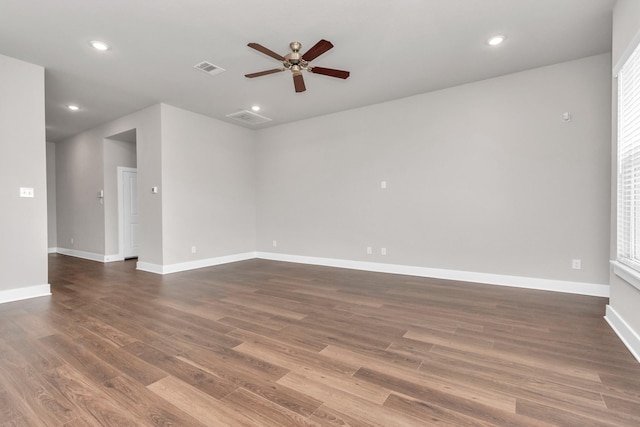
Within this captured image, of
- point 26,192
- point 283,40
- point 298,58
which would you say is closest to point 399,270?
point 298,58

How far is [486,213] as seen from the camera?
4.14m

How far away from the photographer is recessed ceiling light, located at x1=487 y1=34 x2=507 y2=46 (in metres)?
3.05

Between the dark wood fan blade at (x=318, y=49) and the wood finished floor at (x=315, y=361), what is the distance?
2.41 metres

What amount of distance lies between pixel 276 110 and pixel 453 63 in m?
2.91

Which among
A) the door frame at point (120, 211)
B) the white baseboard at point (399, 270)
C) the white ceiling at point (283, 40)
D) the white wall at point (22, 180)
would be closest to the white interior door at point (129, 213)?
the door frame at point (120, 211)

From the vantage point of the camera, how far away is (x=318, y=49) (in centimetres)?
263

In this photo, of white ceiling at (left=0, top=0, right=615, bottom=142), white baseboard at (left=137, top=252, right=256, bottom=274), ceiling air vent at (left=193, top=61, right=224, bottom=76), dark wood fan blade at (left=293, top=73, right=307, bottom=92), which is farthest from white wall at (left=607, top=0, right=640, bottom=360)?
white baseboard at (left=137, top=252, right=256, bottom=274)

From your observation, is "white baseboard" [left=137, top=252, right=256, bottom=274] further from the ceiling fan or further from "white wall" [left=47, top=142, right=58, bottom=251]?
"white wall" [left=47, top=142, right=58, bottom=251]

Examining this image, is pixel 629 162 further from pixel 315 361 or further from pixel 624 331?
pixel 315 361

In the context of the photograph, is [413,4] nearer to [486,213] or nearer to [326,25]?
[326,25]

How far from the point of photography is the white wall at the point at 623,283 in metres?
2.15

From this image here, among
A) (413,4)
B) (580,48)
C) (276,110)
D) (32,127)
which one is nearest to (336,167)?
(276,110)

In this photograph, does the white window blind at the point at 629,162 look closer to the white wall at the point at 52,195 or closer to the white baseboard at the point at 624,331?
the white baseboard at the point at 624,331

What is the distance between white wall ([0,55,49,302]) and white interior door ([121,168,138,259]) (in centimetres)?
291
